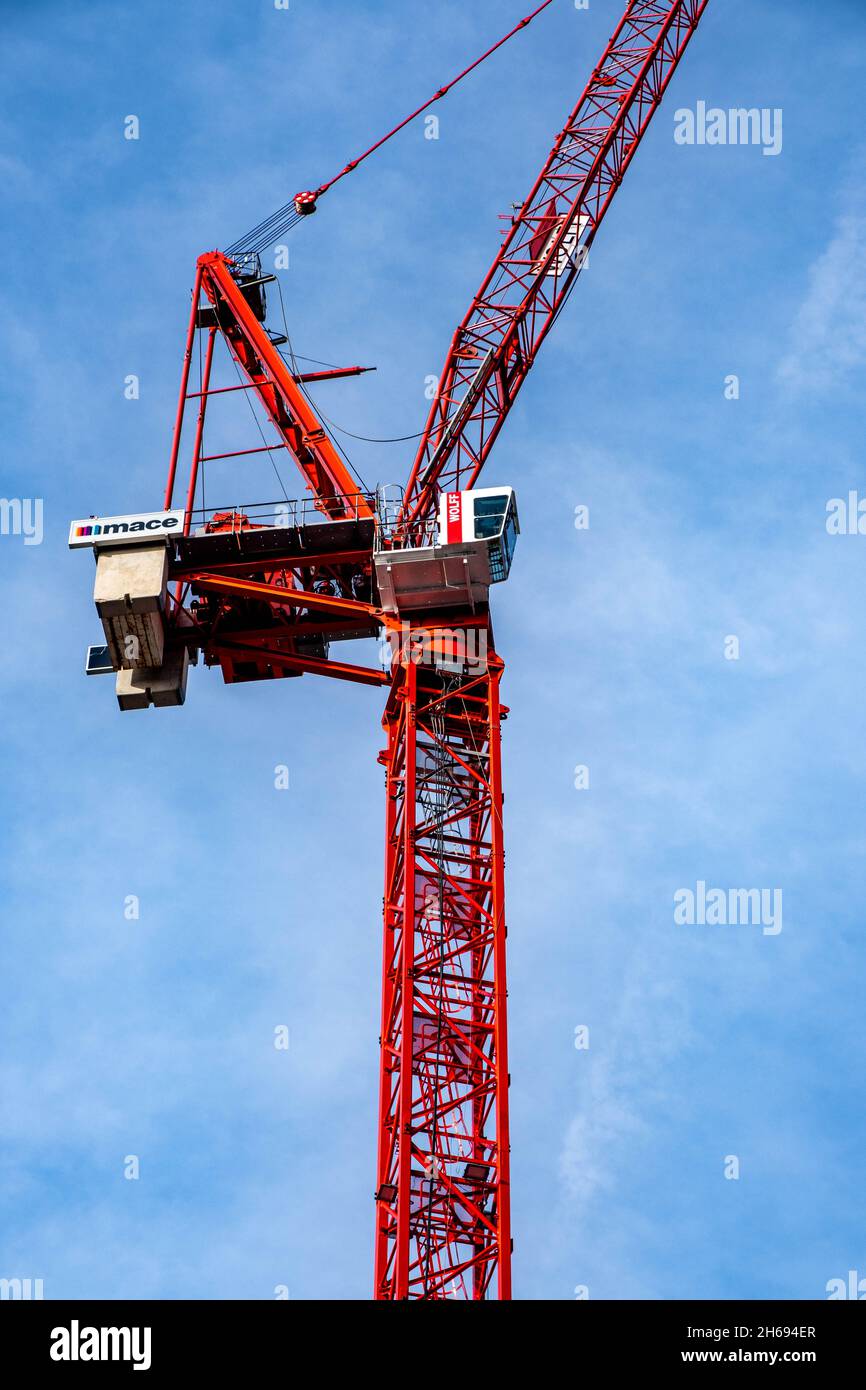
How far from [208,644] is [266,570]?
8.18 ft

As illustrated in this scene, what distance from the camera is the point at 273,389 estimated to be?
6794 centimetres

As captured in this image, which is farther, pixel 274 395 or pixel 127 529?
pixel 274 395

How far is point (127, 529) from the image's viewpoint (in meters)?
60.3

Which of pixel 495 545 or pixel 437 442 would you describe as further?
pixel 437 442

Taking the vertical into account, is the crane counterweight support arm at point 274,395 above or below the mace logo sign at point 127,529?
above

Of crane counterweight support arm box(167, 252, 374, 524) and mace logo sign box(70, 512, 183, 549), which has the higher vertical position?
crane counterweight support arm box(167, 252, 374, 524)

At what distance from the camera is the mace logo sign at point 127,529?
6003cm

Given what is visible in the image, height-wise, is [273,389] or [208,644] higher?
[273,389]

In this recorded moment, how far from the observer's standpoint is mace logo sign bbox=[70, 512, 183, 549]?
60031mm

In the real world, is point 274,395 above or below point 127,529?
above
